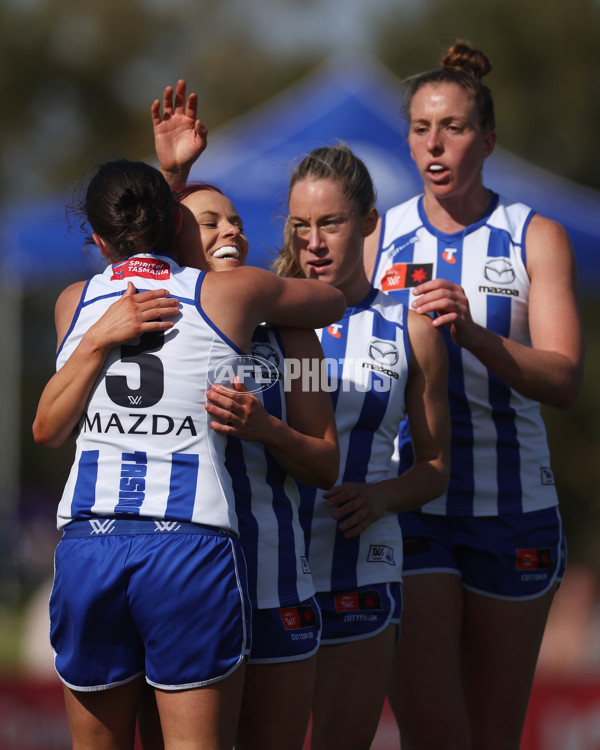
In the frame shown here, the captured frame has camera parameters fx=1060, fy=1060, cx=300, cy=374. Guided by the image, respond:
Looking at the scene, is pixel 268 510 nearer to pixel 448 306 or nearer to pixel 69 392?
pixel 69 392

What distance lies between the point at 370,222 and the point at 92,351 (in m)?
1.25

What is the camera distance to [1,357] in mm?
19125

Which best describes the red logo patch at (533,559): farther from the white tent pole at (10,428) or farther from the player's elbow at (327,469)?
the white tent pole at (10,428)

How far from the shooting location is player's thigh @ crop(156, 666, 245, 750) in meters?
2.33

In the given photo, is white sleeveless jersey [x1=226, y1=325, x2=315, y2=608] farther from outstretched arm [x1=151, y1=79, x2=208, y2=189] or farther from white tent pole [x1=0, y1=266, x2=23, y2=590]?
white tent pole [x1=0, y1=266, x2=23, y2=590]

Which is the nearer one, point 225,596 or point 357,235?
point 225,596

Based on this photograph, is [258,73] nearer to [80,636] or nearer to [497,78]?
[497,78]

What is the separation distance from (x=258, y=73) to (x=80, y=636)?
20899 millimetres

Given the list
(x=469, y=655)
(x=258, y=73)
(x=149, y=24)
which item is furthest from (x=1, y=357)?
(x=469, y=655)

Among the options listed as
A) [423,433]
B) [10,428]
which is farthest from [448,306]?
[10,428]

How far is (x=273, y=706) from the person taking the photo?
262cm

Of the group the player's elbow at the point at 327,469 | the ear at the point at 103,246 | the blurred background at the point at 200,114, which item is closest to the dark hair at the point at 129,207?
the ear at the point at 103,246


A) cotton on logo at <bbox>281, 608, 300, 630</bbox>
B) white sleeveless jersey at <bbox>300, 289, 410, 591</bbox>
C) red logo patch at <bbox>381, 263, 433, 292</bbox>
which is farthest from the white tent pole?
cotton on logo at <bbox>281, 608, 300, 630</bbox>

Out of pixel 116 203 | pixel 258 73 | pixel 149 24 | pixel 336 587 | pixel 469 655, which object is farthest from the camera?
pixel 149 24
